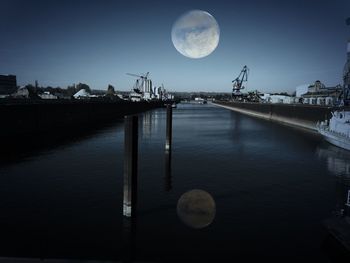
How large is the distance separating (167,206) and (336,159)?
2083cm

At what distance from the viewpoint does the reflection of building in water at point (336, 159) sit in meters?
23.9

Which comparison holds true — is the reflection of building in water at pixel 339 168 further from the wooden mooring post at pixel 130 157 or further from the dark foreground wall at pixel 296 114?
the dark foreground wall at pixel 296 114

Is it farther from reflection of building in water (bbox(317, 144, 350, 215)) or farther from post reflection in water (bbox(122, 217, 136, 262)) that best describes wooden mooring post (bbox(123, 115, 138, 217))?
reflection of building in water (bbox(317, 144, 350, 215))

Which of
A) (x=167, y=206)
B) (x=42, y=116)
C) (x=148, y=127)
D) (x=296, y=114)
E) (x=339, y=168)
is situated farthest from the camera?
(x=296, y=114)

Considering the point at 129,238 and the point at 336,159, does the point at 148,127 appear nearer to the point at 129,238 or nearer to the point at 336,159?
the point at 336,159

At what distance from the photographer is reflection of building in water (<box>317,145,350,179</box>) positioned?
23.9 m

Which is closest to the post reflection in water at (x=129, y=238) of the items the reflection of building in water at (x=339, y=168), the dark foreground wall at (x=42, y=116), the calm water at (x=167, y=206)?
the calm water at (x=167, y=206)

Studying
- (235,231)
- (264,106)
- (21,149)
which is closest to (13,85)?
(264,106)

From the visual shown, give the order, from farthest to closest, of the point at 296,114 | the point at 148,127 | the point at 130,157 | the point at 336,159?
1. the point at 296,114
2. the point at 148,127
3. the point at 336,159
4. the point at 130,157

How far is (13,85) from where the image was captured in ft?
422

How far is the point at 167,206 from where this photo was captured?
15172mm

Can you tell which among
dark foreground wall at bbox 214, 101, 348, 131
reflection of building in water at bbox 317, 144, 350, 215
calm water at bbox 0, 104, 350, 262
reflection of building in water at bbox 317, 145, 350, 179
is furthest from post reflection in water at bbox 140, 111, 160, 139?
dark foreground wall at bbox 214, 101, 348, 131

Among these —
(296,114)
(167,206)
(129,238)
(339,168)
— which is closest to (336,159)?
(339,168)

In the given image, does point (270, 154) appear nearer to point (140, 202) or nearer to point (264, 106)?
point (140, 202)
